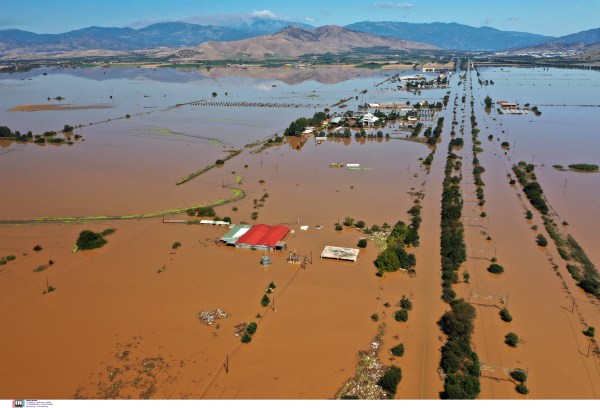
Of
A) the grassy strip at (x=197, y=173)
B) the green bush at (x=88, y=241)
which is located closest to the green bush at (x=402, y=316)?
the green bush at (x=88, y=241)

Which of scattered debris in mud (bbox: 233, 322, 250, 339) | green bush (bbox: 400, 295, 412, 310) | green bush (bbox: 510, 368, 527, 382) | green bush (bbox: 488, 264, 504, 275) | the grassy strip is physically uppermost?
the grassy strip

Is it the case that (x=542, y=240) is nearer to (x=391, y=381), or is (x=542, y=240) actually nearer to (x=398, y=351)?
(x=398, y=351)

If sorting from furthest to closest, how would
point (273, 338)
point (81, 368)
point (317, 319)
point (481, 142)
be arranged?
point (481, 142), point (317, 319), point (273, 338), point (81, 368)

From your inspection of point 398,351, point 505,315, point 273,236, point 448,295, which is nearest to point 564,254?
point 505,315

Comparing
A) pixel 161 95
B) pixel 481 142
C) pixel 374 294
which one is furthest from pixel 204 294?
pixel 161 95

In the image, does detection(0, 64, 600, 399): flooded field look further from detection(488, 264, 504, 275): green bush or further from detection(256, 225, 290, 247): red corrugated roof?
detection(256, 225, 290, 247): red corrugated roof

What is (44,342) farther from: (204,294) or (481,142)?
(481,142)

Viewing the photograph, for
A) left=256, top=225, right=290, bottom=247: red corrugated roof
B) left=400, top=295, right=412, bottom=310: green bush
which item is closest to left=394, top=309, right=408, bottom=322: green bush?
left=400, top=295, right=412, bottom=310: green bush

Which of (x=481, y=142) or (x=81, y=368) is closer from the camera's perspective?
(x=81, y=368)
